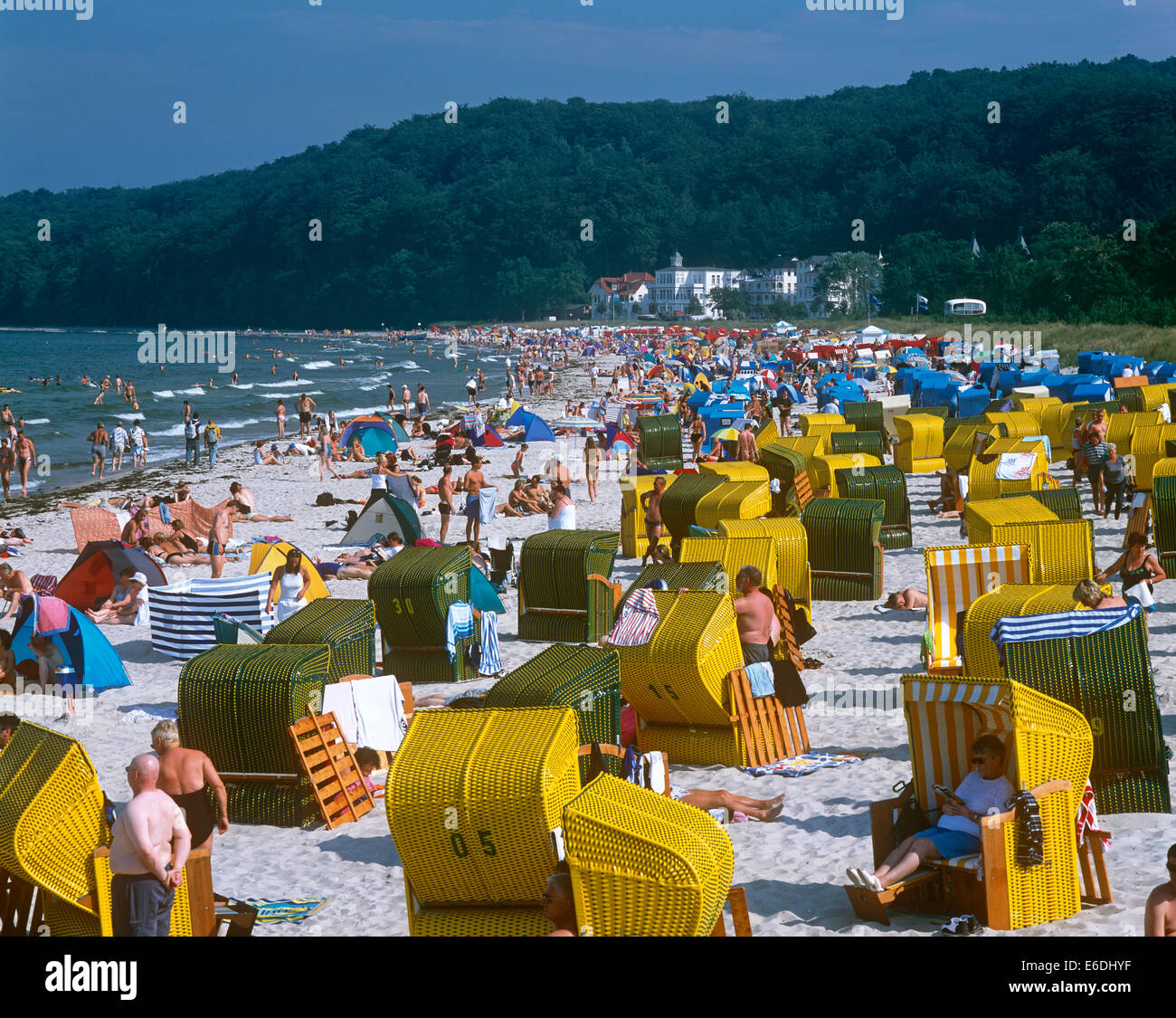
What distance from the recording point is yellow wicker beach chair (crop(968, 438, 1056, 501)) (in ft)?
47.1

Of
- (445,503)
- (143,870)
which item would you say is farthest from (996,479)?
(143,870)

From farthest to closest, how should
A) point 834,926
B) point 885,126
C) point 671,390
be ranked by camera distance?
1. point 885,126
2. point 671,390
3. point 834,926

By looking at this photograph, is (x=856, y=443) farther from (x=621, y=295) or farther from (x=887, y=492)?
(x=621, y=295)

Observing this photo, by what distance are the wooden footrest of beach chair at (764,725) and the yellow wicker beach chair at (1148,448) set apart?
9.69 m

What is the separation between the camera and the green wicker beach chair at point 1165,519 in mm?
11852

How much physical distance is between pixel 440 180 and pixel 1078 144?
85.3 meters

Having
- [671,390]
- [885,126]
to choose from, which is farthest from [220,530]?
[885,126]

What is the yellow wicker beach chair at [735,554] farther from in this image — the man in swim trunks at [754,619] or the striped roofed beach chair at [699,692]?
the striped roofed beach chair at [699,692]

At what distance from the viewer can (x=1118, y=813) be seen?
6.70 m

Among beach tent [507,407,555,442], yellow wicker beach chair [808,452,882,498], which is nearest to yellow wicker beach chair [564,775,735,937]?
yellow wicker beach chair [808,452,882,498]

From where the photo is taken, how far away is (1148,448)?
53.4ft

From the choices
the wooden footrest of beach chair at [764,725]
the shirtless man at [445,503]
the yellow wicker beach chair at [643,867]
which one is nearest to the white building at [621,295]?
the shirtless man at [445,503]

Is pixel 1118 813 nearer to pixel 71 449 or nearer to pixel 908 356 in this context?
pixel 71 449

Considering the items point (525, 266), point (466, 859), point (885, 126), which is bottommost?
point (466, 859)
